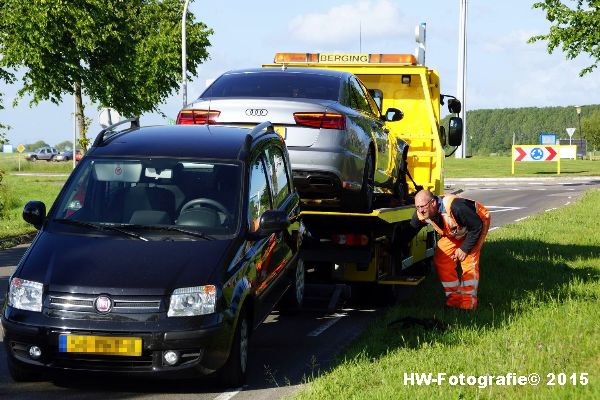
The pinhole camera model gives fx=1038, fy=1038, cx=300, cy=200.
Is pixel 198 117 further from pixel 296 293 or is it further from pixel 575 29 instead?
pixel 575 29

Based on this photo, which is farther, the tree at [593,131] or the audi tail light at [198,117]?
the tree at [593,131]

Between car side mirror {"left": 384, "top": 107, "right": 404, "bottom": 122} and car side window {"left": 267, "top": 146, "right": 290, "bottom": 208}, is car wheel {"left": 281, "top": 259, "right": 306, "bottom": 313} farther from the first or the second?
car side mirror {"left": 384, "top": 107, "right": 404, "bottom": 122}

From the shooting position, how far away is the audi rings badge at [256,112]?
388 inches

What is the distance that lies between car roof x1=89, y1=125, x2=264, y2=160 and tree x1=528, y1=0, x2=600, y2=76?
92.8 feet

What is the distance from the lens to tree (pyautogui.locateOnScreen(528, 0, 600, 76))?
34.7 meters

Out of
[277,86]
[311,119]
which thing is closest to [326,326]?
[311,119]

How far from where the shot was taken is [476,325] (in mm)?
9289

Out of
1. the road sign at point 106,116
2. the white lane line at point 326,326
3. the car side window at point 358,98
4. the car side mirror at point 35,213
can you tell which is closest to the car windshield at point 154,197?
the car side mirror at point 35,213

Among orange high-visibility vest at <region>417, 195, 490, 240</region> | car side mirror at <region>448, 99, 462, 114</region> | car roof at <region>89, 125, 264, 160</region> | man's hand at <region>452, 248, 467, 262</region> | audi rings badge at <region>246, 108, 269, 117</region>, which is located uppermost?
car side mirror at <region>448, 99, 462, 114</region>

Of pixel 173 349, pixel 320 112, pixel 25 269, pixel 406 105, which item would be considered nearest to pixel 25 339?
pixel 25 269

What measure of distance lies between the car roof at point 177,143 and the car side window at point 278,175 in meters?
0.35

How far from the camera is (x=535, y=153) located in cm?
5812

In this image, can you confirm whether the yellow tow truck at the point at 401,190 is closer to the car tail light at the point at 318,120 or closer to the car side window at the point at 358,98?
the car tail light at the point at 318,120

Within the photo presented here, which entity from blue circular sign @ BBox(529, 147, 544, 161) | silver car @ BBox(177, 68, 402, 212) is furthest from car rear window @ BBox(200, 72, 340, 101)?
blue circular sign @ BBox(529, 147, 544, 161)
